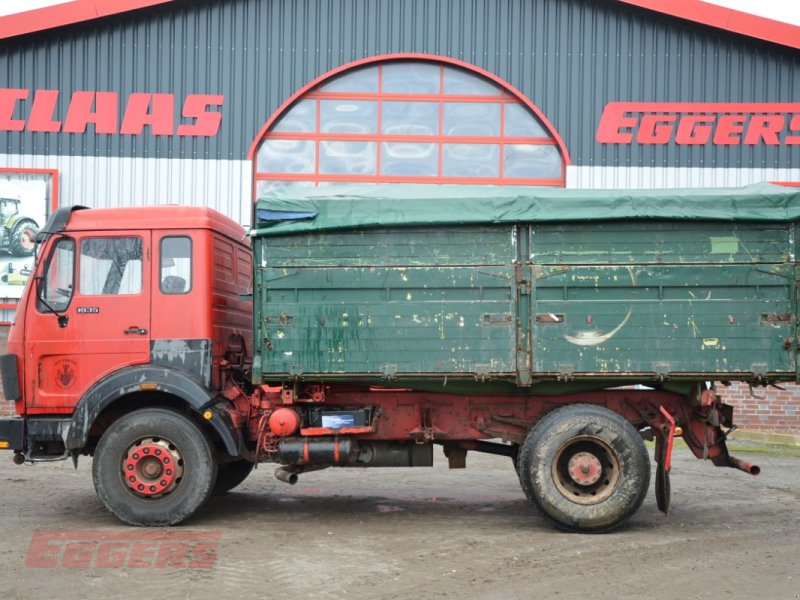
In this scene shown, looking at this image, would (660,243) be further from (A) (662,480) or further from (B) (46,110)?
(B) (46,110)

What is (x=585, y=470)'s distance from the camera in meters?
8.14

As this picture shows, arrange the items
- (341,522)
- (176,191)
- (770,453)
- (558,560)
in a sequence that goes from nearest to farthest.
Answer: (558,560) < (341,522) < (770,453) < (176,191)

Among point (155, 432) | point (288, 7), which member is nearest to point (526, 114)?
point (288, 7)

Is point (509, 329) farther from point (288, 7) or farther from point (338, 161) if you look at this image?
point (288, 7)

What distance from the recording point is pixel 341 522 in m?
8.77

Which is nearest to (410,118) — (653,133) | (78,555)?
(653,133)

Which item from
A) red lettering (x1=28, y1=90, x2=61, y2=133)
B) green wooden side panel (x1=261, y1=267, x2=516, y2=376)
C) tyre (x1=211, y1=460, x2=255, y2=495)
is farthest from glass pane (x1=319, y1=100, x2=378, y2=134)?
green wooden side panel (x1=261, y1=267, x2=516, y2=376)

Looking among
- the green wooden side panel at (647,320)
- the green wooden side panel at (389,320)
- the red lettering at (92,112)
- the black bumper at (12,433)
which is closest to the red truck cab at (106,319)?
the black bumper at (12,433)

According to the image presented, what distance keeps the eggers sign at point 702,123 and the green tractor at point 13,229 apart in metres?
10.3

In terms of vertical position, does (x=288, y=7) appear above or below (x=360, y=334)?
above

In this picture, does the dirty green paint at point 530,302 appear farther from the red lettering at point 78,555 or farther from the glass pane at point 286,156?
the glass pane at point 286,156

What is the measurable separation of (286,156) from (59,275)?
8795mm

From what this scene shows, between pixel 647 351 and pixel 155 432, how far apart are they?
14.2ft

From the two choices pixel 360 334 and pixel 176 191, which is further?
pixel 176 191
